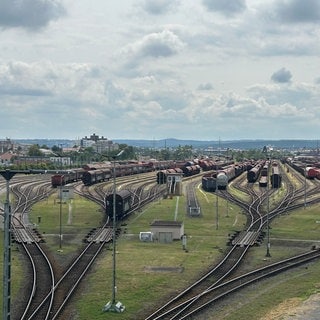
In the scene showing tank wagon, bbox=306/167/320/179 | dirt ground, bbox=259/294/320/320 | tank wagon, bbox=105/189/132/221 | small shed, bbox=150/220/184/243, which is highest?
tank wagon, bbox=306/167/320/179

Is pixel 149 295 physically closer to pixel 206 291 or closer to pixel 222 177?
pixel 206 291

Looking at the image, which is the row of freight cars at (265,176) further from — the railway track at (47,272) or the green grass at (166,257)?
the railway track at (47,272)

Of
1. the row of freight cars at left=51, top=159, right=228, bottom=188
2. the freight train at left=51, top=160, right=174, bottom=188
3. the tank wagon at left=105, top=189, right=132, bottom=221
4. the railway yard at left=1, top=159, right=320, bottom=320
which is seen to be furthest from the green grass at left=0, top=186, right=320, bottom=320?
the freight train at left=51, top=160, right=174, bottom=188

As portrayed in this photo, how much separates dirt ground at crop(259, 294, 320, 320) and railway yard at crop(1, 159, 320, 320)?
1.85ft

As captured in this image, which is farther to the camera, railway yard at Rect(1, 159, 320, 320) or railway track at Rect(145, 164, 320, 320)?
railway yard at Rect(1, 159, 320, 320)

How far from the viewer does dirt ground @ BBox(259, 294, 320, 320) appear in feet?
103

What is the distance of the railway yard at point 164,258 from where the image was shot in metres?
33.9

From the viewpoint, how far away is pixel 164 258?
46.6 meters

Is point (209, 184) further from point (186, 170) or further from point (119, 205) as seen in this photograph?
point (186, 170)

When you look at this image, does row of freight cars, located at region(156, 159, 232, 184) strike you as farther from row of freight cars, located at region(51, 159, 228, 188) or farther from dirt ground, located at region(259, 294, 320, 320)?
dirt ground, located at region(259, 294, 320, 320)

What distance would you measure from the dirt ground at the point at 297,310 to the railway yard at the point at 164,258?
56cm

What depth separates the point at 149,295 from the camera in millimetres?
35844

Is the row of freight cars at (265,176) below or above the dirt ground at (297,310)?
above

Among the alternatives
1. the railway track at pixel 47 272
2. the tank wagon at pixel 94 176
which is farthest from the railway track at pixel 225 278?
the tank wagon at pixel 94 176
